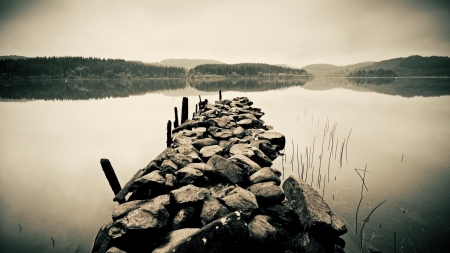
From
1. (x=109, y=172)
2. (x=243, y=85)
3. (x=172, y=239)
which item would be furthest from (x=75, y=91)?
(x=172, y=239)

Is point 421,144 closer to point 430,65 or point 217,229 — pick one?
point 217,229

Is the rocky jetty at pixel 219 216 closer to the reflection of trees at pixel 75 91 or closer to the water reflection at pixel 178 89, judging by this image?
the water reflection at pixel 178 89

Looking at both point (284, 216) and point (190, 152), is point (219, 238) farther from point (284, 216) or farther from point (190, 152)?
point (190, 152)

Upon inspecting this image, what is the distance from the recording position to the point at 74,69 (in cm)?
12044

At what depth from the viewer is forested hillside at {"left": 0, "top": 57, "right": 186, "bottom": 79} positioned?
10662cm

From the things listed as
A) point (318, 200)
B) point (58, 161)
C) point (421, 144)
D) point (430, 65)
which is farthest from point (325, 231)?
point (430, 65)

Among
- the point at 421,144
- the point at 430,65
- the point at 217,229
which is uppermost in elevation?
the point at 430,65

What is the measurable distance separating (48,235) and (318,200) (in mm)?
5912

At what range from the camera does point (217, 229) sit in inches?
91.1

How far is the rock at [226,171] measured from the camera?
4418 millimetres

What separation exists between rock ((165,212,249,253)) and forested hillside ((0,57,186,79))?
145 m

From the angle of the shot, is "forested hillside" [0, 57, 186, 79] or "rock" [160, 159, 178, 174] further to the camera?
"forested hillside" [0, 57, 186, 79]

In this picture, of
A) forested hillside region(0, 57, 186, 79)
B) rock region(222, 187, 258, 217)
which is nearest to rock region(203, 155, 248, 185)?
rock region(222, 187, 258, 217)

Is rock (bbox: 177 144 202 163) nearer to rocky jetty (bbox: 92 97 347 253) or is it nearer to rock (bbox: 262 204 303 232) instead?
rocky jetty (bbox: 92 97 347 253)
